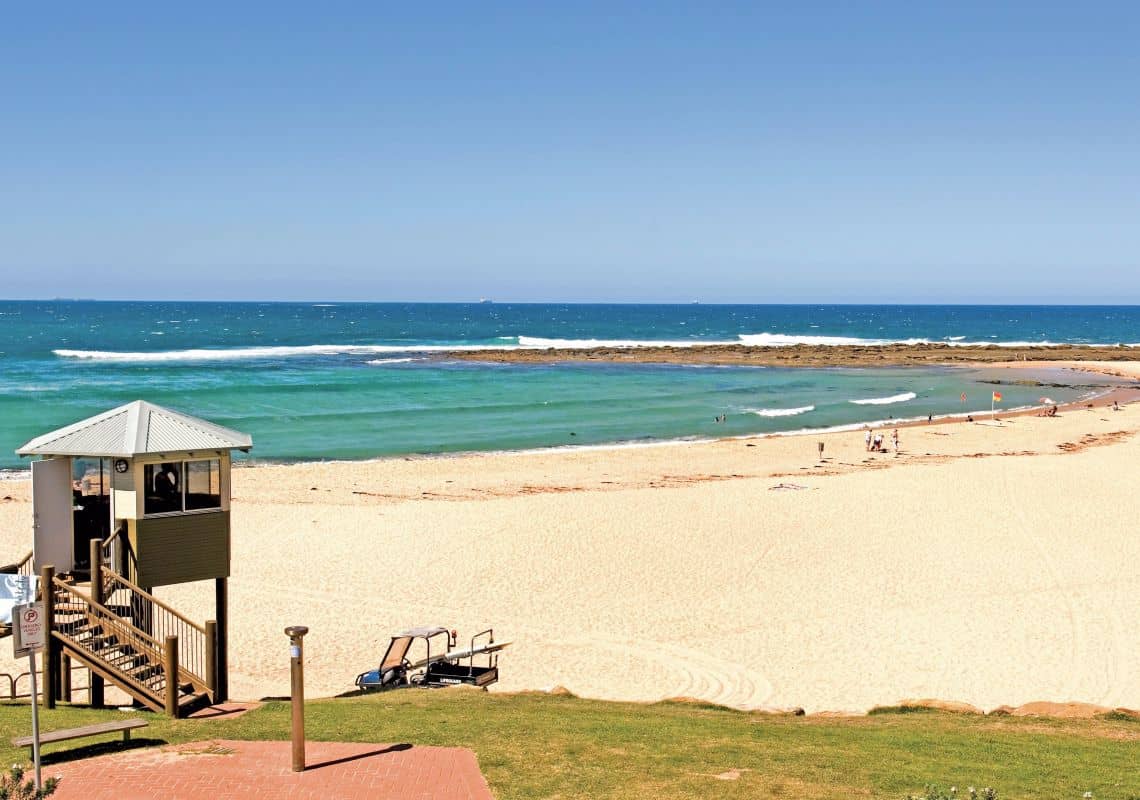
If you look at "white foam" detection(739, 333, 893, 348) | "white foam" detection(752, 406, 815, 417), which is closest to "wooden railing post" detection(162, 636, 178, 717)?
"white foam" detection(752, 406, 815, 417)

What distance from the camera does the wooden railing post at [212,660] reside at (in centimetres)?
1208

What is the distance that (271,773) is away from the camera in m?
9.44

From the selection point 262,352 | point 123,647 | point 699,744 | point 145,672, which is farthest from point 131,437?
point 262,352

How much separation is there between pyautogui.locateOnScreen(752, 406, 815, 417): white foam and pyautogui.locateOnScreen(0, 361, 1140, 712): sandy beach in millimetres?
15656

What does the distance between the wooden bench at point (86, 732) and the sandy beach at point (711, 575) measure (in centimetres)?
367

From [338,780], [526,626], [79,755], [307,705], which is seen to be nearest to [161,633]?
[307,705]

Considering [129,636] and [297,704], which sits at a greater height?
[297,704]

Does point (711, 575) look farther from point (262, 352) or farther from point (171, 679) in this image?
point (262, 352)

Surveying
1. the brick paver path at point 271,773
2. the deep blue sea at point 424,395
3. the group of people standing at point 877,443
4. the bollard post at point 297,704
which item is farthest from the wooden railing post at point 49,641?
the group of people standing at point 877,443

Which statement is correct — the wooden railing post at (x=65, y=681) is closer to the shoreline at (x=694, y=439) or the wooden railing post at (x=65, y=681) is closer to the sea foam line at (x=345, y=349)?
the shoreline at (x=694, y=439)

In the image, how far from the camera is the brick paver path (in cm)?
893

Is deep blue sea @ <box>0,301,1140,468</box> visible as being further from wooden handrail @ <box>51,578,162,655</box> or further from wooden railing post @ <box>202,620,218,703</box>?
wooden railing post @ <box>202,620,218,703</box>

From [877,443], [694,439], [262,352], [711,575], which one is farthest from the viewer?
[262,352]

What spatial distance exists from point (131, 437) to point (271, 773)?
4952 millimetres
